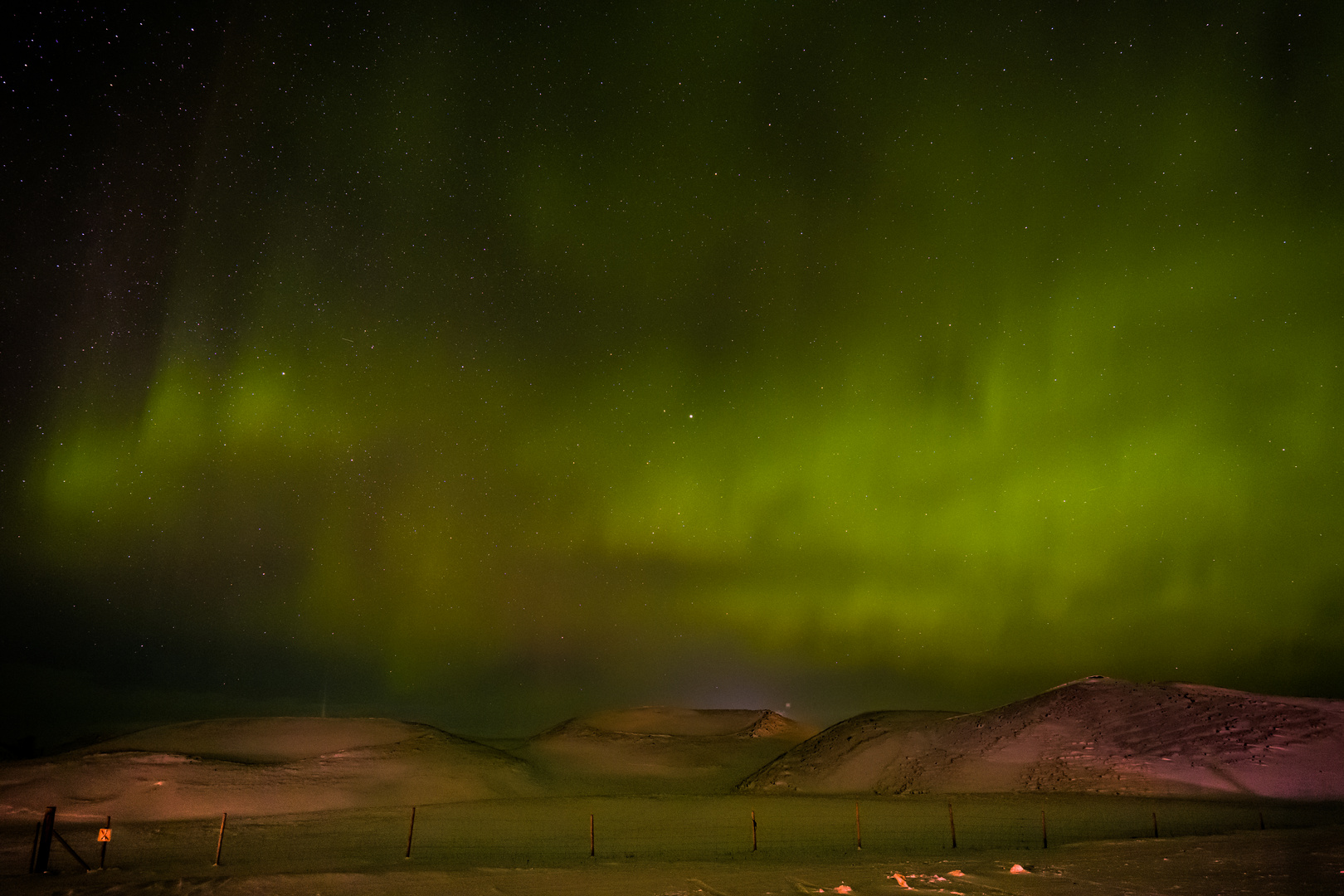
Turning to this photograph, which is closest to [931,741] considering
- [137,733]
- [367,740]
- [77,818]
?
[77,818]

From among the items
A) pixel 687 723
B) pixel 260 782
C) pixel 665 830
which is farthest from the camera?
pixel 687 723

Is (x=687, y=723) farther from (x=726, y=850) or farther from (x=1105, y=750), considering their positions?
(x=726, y=850)

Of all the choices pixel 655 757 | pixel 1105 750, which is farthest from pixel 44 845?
pixel 655 757

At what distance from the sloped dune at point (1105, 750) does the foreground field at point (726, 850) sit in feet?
13.2

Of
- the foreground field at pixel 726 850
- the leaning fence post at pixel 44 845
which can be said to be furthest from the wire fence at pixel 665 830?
the leaning fence post at pixel 44 845

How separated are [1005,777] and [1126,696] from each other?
1430cm

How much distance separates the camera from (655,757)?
7931 cm

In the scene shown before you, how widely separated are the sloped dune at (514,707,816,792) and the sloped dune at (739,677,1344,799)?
47.2 ft

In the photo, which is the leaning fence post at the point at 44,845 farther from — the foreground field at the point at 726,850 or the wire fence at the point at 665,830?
the wire fence at the point at 665,830

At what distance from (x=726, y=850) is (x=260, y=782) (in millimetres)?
39756

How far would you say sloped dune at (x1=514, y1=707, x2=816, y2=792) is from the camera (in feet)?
Result: 217

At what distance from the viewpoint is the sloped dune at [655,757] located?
66.1 m

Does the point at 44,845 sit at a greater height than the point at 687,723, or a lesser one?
greater

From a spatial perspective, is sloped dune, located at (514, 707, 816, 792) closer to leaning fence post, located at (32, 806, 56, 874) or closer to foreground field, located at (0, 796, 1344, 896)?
foreground field, located at (0, 796, 1344, 896)
